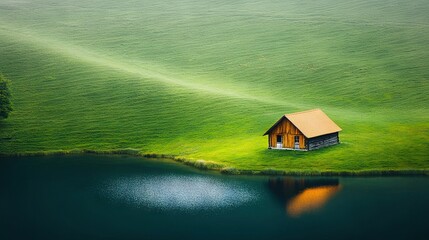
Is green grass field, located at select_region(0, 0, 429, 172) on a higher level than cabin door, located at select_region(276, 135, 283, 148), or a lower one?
higher

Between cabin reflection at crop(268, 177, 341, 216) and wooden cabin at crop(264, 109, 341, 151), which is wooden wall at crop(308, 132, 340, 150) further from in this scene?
cabin reflection at crop(268, 177, 341, 216)

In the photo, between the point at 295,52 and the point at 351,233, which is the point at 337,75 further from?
the point at 351,233

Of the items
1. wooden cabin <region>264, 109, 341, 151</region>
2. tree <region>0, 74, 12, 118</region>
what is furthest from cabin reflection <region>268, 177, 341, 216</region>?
tree <region>0, 74, 12, 118</region>

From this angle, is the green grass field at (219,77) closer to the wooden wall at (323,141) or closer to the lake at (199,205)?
the wooden wall at (323,141)

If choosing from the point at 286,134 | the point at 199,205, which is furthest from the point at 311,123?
the point at 199,205

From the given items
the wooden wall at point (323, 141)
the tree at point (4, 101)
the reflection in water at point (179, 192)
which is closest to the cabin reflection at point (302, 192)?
the reflection in water at point (179, 192)
